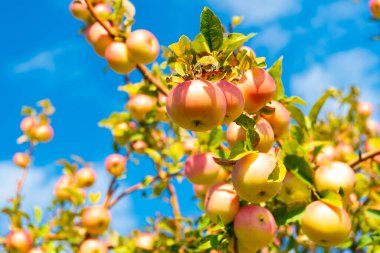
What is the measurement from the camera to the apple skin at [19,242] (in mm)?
3317

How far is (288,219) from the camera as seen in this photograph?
1.81 meters

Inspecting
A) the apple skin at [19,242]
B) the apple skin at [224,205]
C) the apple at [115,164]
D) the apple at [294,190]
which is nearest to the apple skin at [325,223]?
the apple at [294,190]

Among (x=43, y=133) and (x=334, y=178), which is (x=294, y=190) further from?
(x=43, y=133)

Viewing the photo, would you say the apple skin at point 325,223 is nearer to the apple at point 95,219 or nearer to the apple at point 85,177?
the apple at point 95,219

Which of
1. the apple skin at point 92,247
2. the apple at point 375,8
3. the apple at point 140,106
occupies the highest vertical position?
the apple at point 375,8

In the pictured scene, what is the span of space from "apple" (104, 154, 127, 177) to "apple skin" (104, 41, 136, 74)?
1.31m

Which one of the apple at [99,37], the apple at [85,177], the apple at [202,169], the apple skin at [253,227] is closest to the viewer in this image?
the apple skin at [253,227]

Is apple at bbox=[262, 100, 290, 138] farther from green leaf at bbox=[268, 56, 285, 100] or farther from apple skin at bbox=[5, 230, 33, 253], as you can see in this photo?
apple skin at bbox=[5, 230, 33, 253]

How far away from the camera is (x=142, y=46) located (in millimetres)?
2391

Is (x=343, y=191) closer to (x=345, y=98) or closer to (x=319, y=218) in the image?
(x=319, y=218)

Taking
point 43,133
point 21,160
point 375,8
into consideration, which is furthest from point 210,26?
point 21,160

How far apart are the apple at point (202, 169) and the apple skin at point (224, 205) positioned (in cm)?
32

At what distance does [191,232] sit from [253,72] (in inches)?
67.3

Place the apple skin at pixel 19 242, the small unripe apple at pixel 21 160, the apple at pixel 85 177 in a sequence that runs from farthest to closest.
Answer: the small unripe apple at pixel 21 160, the apple at pixel 85 177, the apple skin at pixel 19 242
